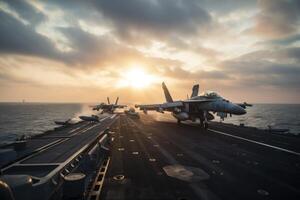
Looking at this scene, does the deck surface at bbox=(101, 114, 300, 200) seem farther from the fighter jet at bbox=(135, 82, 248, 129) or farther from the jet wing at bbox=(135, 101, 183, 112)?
the jet wing at bbox=(135, 101, 183, 112)

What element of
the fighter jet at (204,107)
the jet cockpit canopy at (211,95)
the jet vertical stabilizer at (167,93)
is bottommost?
the fighter jet at (204,107)

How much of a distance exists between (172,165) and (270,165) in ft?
19.5

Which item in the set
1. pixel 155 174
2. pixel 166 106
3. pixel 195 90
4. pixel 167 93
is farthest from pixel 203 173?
pixel 167 93

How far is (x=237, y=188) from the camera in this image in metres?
8.29

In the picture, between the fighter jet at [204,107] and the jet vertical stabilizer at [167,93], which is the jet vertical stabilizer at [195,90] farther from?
the fighter jet at [204,107]

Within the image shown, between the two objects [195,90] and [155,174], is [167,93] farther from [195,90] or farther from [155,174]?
[155,174]

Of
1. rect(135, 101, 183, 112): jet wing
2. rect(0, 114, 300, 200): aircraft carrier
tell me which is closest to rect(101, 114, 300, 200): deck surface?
rect(0, 114, 300, 200): aircraft carrier

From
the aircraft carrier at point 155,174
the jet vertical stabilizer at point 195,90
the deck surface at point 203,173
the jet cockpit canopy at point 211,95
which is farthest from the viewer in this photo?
the jet vertical stabilizer at point 195,90

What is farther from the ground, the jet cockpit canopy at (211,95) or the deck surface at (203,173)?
the jet cockpit canopy at (211,95)

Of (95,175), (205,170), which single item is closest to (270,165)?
(205,170)

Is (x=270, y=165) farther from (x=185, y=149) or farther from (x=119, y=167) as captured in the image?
(x=119, y=167)

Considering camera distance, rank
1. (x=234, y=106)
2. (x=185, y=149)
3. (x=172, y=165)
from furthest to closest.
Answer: (x=234, y=106) < (x=185, y=149) < (x=172, y=165)

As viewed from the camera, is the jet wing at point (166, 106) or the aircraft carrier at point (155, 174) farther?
the jet wing at point (166, 106)

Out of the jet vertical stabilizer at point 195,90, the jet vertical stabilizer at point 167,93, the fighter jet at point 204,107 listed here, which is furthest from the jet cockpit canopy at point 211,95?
the jet vertical stabilizer at point 167,93
